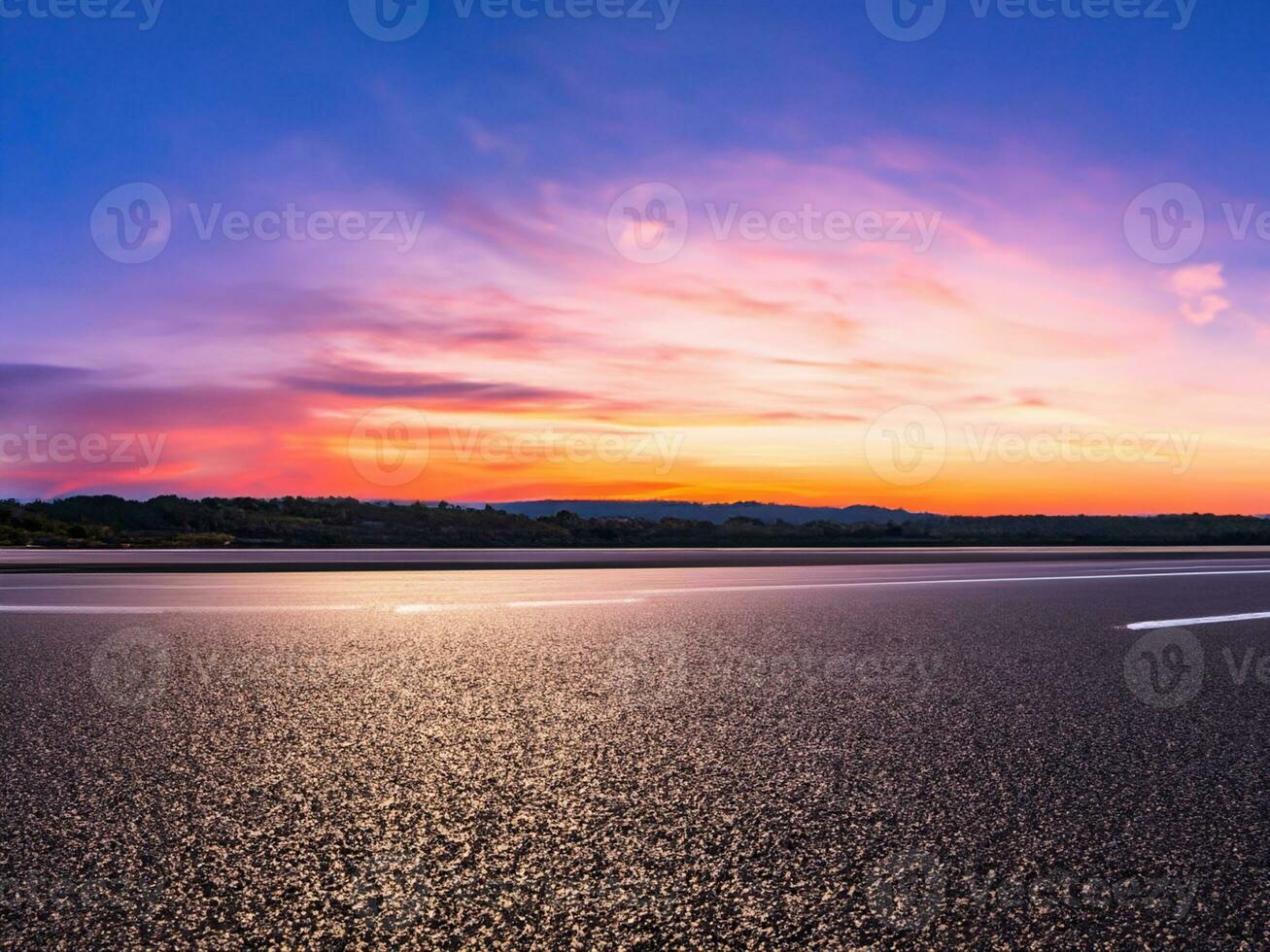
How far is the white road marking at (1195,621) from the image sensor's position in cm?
851

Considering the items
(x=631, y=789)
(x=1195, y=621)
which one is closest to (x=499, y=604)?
(x=1195, y=621)

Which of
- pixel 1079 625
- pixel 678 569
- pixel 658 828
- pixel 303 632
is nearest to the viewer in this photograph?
pixel 658 828

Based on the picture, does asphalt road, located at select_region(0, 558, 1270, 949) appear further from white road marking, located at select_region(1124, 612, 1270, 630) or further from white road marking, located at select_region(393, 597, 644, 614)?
white road marking, located at select_region(393, 597, 644, 614)

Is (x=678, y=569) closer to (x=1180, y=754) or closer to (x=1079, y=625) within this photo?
(x=1079, y=625)

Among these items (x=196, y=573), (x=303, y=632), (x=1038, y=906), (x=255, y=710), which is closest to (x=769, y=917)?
(x=1038, y=906)

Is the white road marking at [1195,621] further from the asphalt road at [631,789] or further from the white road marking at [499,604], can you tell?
the white road marking at [499,604]

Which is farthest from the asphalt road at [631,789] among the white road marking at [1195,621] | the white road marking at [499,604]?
the white road marking at [499,604]

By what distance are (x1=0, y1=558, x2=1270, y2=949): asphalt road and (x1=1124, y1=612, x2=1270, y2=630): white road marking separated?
0.76 metres

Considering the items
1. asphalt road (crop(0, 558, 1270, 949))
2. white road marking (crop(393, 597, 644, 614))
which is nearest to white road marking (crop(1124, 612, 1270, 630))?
asphalt road (crop(0, 558, 1270, 949))

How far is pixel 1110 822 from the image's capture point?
3137 mm

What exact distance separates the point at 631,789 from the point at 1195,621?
290 inches

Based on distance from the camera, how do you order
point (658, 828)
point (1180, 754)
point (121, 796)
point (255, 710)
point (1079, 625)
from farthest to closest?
point (1079, 625)
point (255, 710)
point (1180, 754)
point (121, 796)
point (658, 828)

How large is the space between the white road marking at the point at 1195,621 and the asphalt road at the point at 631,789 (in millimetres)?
762

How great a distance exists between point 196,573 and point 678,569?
284 inches
